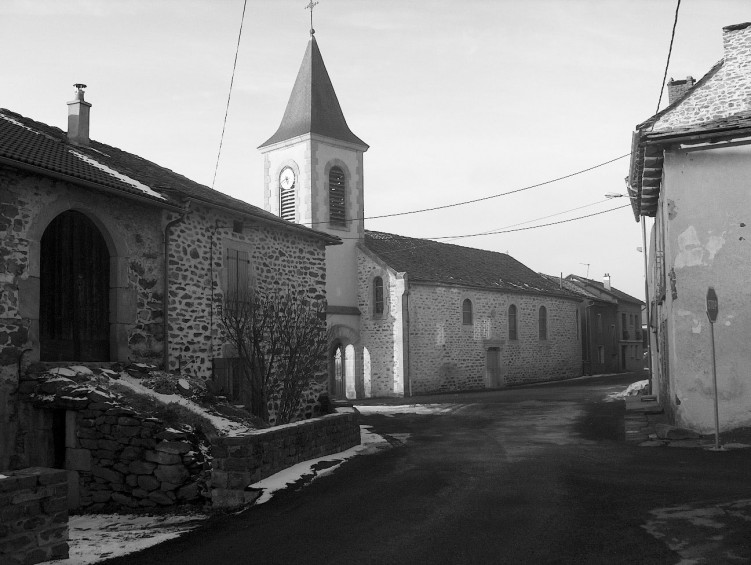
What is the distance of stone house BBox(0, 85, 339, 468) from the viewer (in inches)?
406

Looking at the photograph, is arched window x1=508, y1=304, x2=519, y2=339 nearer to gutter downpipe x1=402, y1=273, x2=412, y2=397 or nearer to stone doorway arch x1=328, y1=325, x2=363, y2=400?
gutter downpipe x1=402, y1=273, x2=412, y2=397

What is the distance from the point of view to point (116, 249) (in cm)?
1208

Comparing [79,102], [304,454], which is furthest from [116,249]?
[304,454]

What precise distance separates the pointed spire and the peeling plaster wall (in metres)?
18.9

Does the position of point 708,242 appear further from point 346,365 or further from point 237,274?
point 346,365

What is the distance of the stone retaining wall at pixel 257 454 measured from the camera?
875 centimetres

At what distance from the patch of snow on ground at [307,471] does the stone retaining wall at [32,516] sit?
2530 millimetres

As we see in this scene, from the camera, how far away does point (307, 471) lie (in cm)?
990

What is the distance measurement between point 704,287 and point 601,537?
7.42 m

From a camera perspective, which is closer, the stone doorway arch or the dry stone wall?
the dry stone wall

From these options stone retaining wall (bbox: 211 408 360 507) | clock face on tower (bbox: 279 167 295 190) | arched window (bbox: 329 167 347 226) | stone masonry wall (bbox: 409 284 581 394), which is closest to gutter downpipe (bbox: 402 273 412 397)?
stone masonry wall (bbox: 409 284 581 394)

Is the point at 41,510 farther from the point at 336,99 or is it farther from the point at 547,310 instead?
the point at 547,310

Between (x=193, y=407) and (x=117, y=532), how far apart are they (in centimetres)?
234

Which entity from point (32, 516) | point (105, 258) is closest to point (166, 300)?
point (105, 258)
